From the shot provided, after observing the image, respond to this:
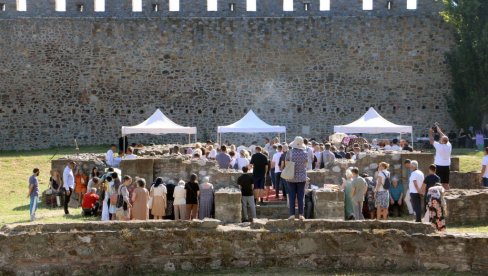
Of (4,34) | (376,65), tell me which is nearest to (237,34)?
(376,65)

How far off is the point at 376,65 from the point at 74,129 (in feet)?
37.6

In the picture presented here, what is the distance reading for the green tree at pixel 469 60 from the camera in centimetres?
3253

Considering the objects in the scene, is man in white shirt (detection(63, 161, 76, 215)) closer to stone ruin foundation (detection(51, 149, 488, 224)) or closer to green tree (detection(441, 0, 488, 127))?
stone ruin foundation (detection(51, 149, 488, 224))

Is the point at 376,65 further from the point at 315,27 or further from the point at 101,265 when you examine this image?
the point at 101,265

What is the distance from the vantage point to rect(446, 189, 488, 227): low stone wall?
16.8 m

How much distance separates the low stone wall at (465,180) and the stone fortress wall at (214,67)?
12.4 metres

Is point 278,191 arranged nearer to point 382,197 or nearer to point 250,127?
point 382,197

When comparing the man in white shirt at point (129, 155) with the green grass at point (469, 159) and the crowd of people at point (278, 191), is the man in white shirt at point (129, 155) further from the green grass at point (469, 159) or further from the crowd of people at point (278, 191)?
the green grass at point (469, 159)

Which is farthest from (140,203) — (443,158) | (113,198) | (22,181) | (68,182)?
(22,181)

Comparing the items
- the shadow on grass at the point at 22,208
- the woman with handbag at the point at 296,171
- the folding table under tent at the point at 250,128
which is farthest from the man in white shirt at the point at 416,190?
the folding table under tent at the point at 250,128

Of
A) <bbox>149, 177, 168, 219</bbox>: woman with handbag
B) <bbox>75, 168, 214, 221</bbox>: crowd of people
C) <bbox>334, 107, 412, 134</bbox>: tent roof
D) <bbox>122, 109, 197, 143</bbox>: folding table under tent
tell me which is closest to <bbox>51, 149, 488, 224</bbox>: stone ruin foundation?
<bbox>75, 168, 214, 221</bbox>: crowd of people

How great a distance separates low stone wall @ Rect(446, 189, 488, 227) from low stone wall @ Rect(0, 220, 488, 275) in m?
4.41

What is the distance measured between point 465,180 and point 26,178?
1336 centimetres

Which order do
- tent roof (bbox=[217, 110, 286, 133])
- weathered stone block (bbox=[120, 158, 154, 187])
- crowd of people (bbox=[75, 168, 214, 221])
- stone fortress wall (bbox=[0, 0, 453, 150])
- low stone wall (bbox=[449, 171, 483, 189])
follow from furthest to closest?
stone fortress wall (bbox=[0, 0, 453, 150]) < tent roof (bbox=[217, 110, 286, 133]) < low stone wall (bbox=[449, 171, 483, 189]) < weathered stone block (bbox=[120, 158, 154, 187]) < crowd of people (bbox=[75, 168, 214, 221])
